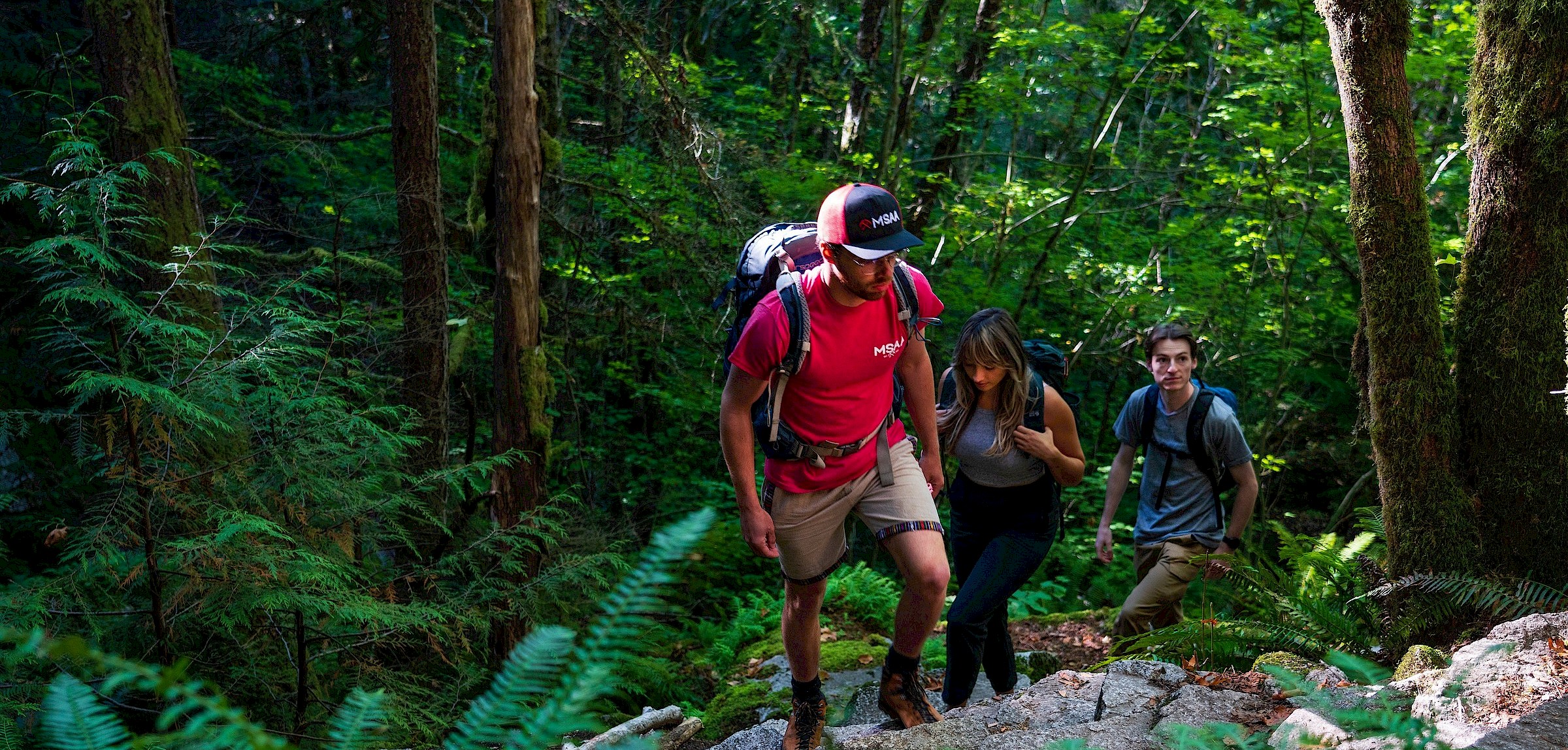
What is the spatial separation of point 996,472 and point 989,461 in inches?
2.4

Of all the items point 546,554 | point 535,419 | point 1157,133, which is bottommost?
point 546,554

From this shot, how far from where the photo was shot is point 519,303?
791 cm

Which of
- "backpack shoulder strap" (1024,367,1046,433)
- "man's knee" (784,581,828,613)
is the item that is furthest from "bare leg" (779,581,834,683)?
"backpack shoulder strap" (1024,367,1046,433)

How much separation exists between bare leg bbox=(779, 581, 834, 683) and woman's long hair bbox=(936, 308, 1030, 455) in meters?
1.06

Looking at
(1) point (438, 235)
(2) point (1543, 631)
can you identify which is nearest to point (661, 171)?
(1) point (438, 235)

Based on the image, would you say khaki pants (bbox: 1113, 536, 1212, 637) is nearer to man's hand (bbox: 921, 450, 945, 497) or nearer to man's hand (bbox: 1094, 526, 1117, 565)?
man's hand (bbox: 1094, 526, 1117, 565)

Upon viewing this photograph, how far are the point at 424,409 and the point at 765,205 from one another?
485cm

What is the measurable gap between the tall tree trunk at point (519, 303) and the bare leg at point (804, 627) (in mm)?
3972

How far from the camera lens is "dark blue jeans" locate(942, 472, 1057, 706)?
4.62m

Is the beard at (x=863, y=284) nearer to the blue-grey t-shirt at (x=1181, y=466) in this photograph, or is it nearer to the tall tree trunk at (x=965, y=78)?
the blue-grey t-shirt at (x=1181, y=466)

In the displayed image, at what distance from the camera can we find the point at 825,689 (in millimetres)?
6434

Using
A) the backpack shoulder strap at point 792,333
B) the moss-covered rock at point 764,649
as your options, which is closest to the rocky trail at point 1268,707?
the backpack shoulder strap at point 792,333

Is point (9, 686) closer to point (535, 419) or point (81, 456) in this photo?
point (81, 456)

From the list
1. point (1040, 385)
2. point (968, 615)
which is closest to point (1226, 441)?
point (1040, 385)
